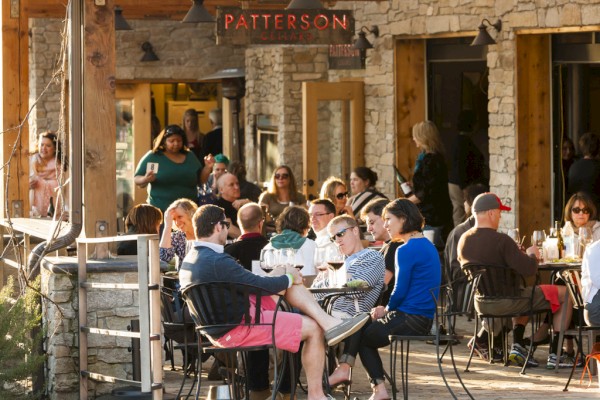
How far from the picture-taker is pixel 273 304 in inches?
326

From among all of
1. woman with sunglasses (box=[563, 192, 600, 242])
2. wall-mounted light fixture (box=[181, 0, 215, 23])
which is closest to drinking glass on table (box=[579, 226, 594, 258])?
woman with sunglasses (box=[563, 192, 600, 242])

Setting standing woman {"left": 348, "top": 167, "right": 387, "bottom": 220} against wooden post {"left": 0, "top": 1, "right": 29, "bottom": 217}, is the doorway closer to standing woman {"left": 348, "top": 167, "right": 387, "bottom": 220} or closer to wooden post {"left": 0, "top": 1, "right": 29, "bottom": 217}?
standing woman {"left": 348, "top": 167, "right": 387, "bottom": 220}

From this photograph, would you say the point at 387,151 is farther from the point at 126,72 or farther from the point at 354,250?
the point at 354,250

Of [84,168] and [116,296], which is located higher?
[84,168]

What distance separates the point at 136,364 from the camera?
8609 mm

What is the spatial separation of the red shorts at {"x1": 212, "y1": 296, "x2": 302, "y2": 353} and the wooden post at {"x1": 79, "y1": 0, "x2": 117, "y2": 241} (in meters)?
1.27

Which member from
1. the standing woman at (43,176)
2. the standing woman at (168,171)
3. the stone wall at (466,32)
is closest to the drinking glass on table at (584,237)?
the stone wall at (466,32)

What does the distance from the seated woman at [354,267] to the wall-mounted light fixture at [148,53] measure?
10.3 metres

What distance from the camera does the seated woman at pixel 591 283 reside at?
8891mm

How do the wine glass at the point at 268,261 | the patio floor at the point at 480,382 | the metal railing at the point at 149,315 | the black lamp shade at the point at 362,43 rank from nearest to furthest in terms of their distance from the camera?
the metal railing at the point at 149,315
the wine glass at the point at 268,261
the patio floor at the point at 480,382
the black lamp shade at the point at 362,43

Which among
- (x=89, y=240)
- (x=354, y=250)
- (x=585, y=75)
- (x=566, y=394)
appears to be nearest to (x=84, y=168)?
(x=89, y=240)

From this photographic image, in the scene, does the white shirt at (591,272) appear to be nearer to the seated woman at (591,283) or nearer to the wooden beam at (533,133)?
the seated woman at (591,283)

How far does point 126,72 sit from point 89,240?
10.7 m

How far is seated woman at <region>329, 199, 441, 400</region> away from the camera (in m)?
8.65
